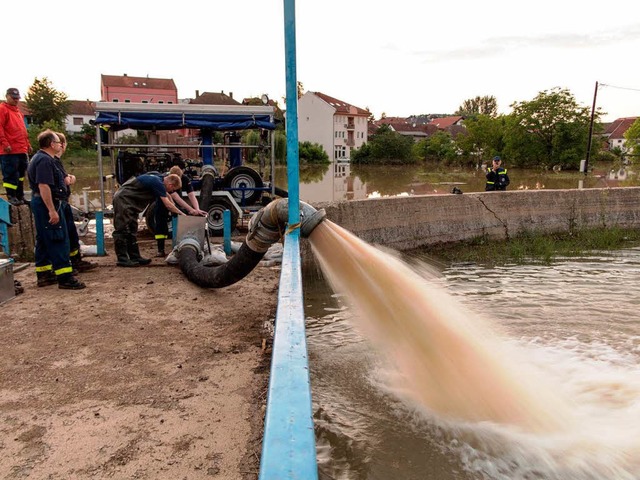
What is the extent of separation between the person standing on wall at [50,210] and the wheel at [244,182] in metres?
4.51

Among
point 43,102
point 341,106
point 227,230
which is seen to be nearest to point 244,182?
point 227,230

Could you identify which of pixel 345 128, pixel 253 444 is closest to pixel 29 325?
pixel 253 444

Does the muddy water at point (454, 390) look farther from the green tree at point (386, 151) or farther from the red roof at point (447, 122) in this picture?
the red roof at point (447, 122)

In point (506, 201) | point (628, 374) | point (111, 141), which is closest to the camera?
point (628, 374)

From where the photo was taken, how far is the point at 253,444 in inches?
103

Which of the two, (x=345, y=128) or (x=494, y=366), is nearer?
(x=494, y=366)

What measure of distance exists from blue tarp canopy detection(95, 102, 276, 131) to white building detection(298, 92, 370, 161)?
195 ft

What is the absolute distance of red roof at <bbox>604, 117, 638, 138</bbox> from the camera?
99.1m

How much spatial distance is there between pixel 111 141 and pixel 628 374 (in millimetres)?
9567

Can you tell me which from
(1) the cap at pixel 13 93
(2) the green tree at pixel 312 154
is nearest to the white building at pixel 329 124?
(2) the green tree at pixel 312 154

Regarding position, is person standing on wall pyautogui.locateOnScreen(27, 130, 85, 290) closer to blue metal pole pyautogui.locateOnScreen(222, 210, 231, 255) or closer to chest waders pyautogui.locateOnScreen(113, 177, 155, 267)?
chest waders pyautogui.locateOnScreen(113, 177, 155, 267)

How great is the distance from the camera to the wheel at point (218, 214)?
9.55m

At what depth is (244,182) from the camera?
10.1 metres

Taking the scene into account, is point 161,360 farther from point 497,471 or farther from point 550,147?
point 550,147
